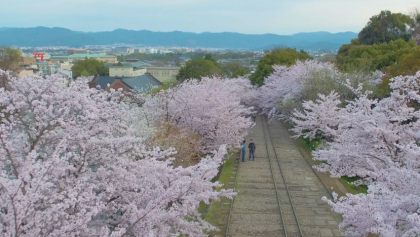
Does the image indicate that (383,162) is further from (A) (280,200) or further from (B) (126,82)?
(B) (126,82)

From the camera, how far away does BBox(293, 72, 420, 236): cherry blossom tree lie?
9828 mm

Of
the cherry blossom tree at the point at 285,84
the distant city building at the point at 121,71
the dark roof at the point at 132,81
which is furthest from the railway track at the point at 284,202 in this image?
the distant city building at the point at 121,71

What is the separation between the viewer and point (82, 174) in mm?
11117

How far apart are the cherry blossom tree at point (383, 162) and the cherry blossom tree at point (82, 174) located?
10.1 ft

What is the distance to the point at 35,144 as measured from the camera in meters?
11.7

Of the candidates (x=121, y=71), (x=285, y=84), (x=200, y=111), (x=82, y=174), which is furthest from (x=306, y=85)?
(x=121, y=71)

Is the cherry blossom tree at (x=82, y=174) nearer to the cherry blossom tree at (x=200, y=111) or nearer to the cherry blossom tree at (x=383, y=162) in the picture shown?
the cherry blossom tree at (x=383, y=162)

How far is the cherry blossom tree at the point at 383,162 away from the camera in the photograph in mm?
9828

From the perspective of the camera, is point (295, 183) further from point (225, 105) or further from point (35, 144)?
point (35, 144)

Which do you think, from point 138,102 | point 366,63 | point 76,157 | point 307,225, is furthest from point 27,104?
point 366,63

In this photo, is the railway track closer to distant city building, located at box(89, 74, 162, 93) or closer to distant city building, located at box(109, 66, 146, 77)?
distant city building, located at box(89, 74, 162, 93)

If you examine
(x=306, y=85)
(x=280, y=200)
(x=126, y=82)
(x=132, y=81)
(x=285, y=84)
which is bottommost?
(x=132, y=81)

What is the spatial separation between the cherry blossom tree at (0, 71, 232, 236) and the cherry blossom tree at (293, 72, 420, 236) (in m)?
3.08

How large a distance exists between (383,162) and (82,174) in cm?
892
